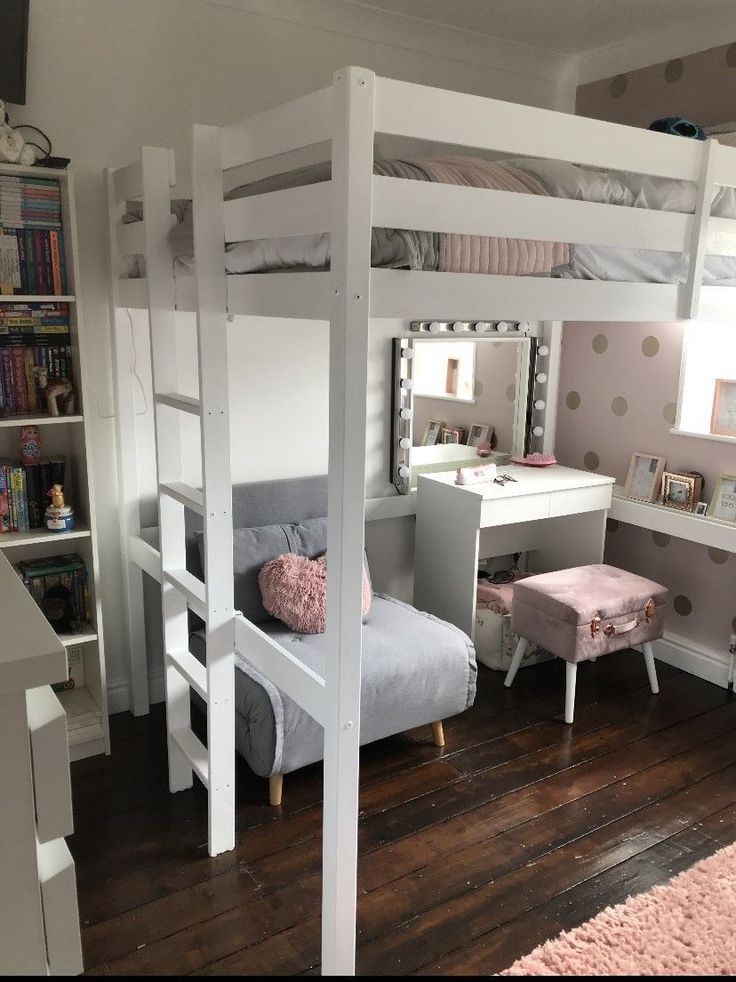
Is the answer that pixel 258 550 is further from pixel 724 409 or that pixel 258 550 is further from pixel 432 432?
pixel 724 409

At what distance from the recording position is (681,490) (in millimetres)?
3430

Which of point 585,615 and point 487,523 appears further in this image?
point 487,523

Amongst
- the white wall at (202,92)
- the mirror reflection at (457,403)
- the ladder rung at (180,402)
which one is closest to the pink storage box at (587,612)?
the mirror reflection at (457,403)

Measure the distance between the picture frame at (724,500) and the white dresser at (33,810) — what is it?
2.93m

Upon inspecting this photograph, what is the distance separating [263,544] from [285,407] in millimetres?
591

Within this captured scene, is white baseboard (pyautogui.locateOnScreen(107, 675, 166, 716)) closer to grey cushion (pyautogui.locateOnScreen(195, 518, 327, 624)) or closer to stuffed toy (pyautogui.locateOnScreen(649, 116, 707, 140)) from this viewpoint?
grey cushion (pyautogui.locateOnScreen(195, 518, 327, 624))

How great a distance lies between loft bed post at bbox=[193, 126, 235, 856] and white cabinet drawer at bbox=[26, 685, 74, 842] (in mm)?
1364

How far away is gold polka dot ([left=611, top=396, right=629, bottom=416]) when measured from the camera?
3.67 meters

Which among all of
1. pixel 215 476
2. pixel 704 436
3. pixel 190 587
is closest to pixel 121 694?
pixel 190 587

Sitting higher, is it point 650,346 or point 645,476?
point 650,346

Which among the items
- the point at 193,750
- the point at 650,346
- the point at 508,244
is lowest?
the point at 193,750

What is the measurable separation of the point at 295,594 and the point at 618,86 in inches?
102

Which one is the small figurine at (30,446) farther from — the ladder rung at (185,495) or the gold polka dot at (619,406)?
the gold polka dot at (619,406)

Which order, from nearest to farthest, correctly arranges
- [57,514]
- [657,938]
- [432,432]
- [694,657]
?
1. [657,938]
2. [57,514]
3. [694,657]
4. [432,432]
